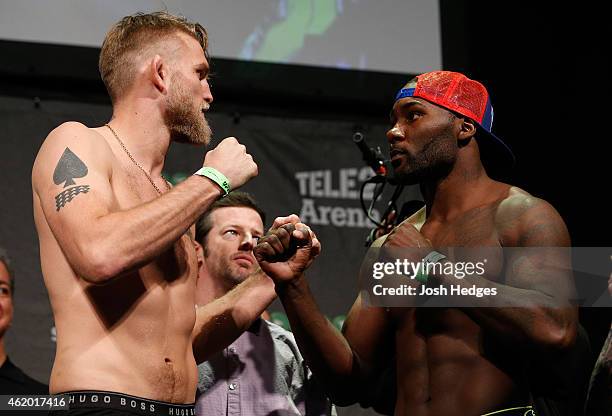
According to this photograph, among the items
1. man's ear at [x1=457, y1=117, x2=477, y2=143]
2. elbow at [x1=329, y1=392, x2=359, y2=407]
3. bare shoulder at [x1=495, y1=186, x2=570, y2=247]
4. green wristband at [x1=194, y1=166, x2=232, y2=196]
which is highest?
man's ear at [x1=457, y1=117, x2=477, y2=143]

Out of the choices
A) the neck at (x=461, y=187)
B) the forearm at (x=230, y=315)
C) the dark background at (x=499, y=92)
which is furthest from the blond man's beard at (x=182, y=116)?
the dark background at (x=499, y=92)

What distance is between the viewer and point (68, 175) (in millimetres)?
1781

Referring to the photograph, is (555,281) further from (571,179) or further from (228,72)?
(228,72)

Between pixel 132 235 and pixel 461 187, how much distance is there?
1.05 meters

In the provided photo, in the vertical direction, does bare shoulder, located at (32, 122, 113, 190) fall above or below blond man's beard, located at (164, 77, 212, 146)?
below

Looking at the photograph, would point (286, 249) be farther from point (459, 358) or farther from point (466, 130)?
point (466, 130)

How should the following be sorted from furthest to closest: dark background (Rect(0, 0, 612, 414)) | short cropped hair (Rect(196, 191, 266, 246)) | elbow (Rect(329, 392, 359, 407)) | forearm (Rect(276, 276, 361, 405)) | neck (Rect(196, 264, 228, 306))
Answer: dark background (Rect(0, 0, 612, 414))
short cropped hair (Rect(196, 191, 266, 246))
neck (Rect(196, 264, 228, 306))
elbow (Rect(329, 392, 359, 407))
forearm (Rect(276, 276, 361, 405))

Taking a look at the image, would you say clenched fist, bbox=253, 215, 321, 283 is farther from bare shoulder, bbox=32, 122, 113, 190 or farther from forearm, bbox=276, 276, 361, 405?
bare shoulder, bbox=32, 122, 113, 190

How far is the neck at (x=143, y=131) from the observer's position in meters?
2.02

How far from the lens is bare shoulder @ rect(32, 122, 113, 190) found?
5.92 feet

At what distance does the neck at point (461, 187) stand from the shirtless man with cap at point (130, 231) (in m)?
0.70

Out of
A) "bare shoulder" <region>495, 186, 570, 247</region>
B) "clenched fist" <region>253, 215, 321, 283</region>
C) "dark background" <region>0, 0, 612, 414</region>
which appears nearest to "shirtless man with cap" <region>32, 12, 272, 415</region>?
"clenched fist" <region>253, 215, 321, 283</region>

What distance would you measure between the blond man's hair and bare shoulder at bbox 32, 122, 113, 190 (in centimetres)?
24

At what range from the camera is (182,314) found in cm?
189
